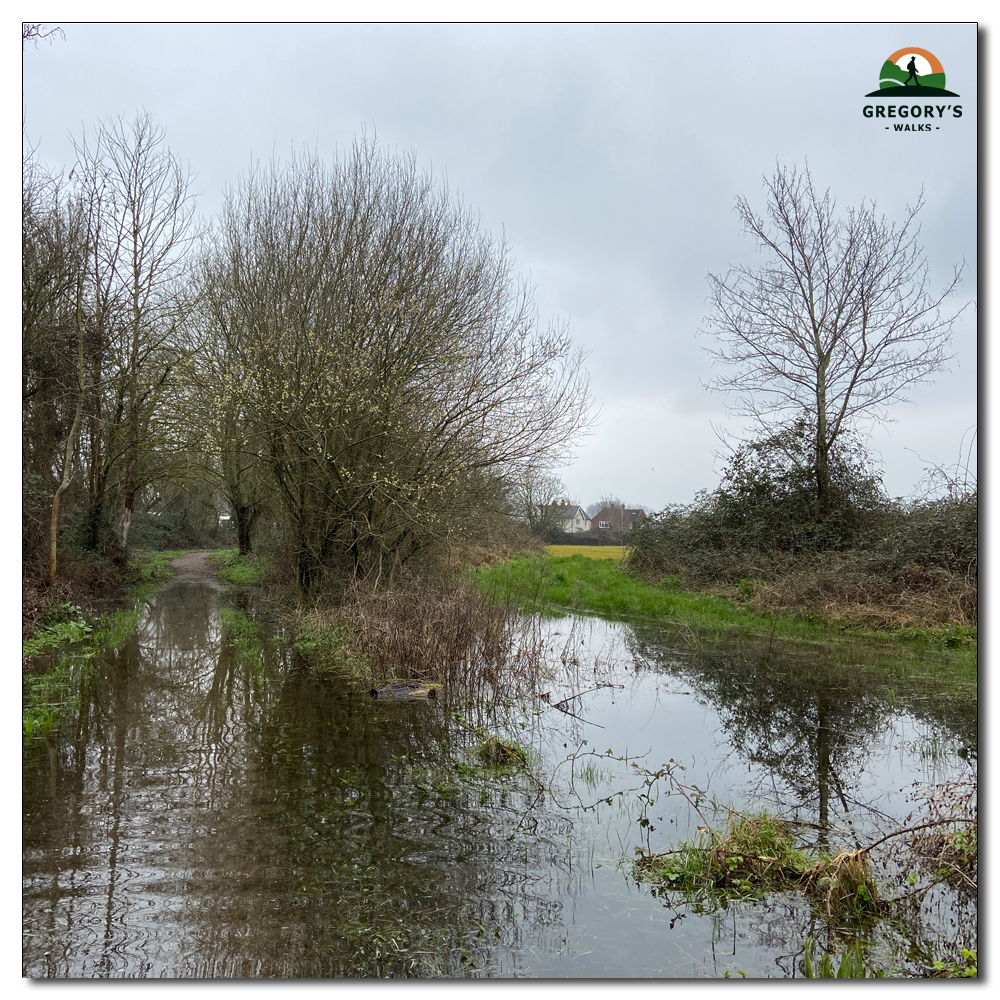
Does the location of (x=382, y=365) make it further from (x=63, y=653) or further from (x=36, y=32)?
(x=36, y=32)

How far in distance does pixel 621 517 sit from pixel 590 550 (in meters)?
6.69

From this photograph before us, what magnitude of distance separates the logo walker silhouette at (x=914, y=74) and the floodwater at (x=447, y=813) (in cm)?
409

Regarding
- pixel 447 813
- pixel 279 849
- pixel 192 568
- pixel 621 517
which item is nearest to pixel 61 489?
pixel 279 849

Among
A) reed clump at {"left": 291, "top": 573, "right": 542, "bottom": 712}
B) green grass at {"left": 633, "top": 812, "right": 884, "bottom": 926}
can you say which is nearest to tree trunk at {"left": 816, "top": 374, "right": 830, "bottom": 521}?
reed clump at {"left": 291, "top": 573, "right": 542, "bottom": 712}

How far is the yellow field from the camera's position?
2338 cm

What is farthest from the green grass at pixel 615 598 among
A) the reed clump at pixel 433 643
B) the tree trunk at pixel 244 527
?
the tree trunk at pixel 244 527

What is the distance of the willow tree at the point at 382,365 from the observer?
12344 millimetres

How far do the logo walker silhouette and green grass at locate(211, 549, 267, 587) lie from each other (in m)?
17.4

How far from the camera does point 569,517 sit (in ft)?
99.5

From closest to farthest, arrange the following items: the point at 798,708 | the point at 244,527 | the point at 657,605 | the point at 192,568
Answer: the point at 798,708
the point at 657,605
the point at 192,568
the point at 244,527

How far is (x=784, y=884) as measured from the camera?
3.81m

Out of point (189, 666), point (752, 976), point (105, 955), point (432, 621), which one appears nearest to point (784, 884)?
point (752, 976)

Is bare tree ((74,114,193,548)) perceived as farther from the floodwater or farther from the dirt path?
the floodwater

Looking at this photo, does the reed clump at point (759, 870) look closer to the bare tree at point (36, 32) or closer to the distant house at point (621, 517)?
the bare tree at point (36, 32)
